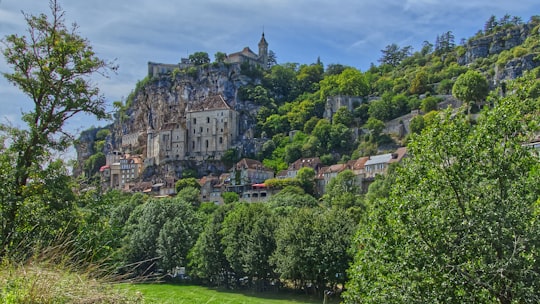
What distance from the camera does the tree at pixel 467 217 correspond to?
30.5 ft

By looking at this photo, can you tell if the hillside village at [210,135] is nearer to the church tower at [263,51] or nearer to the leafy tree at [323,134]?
the leafy tree at [323,134]

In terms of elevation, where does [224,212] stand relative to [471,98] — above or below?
below

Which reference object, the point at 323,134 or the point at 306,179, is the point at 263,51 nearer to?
the point at 323,134

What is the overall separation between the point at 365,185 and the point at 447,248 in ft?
183

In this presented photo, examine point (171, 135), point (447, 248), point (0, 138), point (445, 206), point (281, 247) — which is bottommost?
point (281, 247)

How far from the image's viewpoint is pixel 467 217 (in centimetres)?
1000

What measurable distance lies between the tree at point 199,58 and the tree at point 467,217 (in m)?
103

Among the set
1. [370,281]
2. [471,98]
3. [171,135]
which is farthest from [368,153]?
[370,281]

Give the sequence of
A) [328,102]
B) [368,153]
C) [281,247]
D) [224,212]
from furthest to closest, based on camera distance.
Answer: [328,102] < [368,153] < [224,212] < [281,247]

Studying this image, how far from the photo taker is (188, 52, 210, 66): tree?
111 meters

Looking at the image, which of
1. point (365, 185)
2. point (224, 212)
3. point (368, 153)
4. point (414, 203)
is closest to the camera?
point (414, 203)

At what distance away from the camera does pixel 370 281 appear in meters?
12.1

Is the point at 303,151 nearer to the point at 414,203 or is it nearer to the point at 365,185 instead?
the point at 365,185

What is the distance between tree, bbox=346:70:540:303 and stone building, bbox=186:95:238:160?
261 feet
